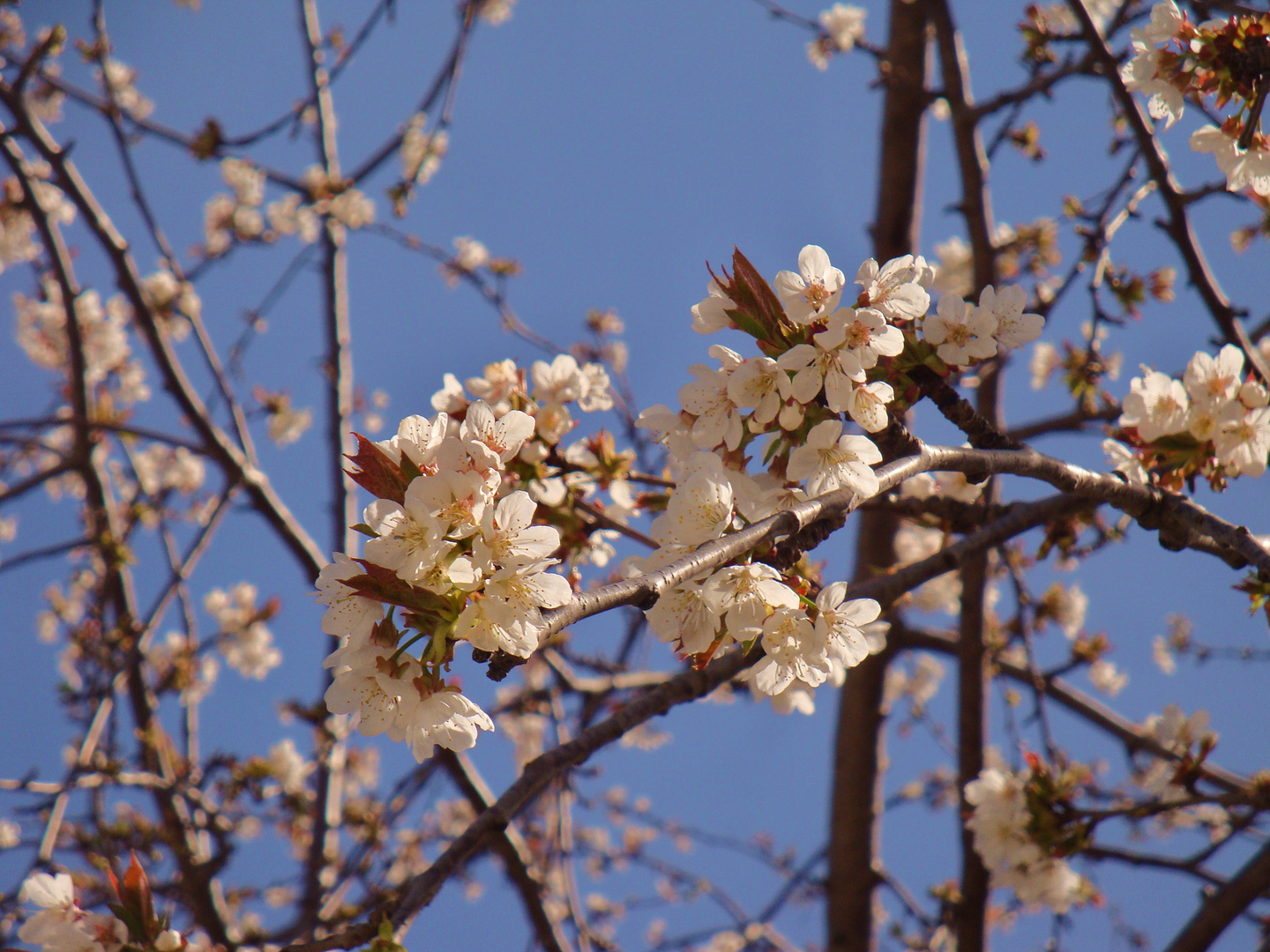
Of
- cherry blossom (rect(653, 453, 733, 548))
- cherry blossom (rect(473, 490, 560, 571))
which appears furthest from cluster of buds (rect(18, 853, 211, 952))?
cherry blossom (rect(653, 453, 733, 548))

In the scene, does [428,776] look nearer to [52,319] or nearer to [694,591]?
[694,591]

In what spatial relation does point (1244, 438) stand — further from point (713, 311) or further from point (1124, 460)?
point (713, 311)

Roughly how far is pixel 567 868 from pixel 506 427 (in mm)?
2420

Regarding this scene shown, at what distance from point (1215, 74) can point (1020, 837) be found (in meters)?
1.99

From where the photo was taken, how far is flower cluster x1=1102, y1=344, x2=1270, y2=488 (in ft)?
5.17

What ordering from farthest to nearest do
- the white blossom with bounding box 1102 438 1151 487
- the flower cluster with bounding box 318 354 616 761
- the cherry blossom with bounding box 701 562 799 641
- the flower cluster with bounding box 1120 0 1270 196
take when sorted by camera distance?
1. the white blossom with bounding box 1102 438 1151 487
2. the flower cluster with bounding box 1120 0 1270 196
3. the cherry blossom with bounding box 701 562 799 641
4. the flower cluster with bounding box 318 354 616 761

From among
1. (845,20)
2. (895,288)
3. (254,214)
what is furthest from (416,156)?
(895,288)

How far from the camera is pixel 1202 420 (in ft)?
5.30

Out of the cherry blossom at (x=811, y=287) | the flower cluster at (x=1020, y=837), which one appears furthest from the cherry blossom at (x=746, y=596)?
the flower cluster at (x=1020, y=837)

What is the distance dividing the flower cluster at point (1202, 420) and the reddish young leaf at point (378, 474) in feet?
4.41

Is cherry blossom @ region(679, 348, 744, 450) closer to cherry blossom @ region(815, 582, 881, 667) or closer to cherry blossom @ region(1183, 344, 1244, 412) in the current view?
cherry blossom @ region(815, 582, 881, 667)

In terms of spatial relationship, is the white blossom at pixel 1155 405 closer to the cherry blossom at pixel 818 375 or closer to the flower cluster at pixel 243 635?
the cherry blossom at pixel 818 375

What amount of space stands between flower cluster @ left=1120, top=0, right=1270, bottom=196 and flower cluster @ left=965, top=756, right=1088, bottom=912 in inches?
64.2

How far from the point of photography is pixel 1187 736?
101 inches
